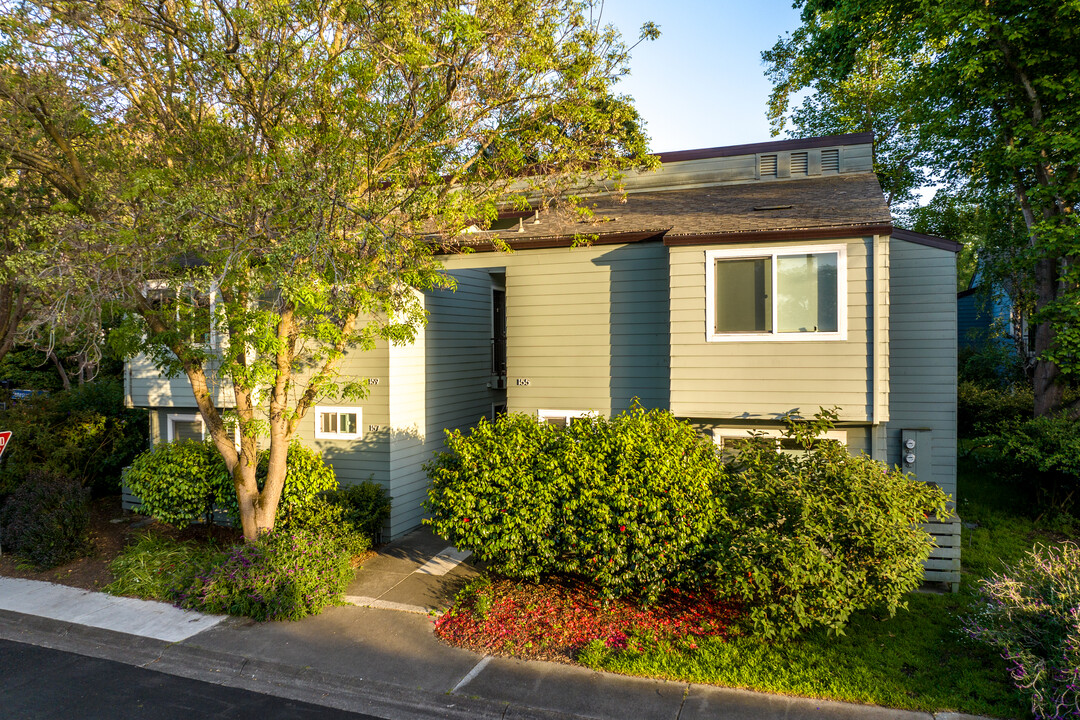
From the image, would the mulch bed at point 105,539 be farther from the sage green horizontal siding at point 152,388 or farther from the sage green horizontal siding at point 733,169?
the sage green horizontal siding at point 733,169

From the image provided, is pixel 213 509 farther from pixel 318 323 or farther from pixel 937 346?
pixel 937 346

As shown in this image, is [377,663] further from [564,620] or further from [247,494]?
[247,494]

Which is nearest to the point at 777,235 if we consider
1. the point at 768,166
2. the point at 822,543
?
the point at 822,543

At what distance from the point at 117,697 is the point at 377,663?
8.60ft

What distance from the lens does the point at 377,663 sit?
6848 millimetres

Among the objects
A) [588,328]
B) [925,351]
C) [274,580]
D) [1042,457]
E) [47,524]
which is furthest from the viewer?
[588,328]

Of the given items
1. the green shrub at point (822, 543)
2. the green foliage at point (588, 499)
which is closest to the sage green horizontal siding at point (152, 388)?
the green foliage at point (588, 499)

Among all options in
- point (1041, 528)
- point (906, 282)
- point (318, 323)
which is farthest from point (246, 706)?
point (1041, 528)

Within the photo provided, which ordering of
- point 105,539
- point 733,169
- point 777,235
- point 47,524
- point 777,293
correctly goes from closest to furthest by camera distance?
point 777,235
point 777,293
point 47,524
point 105,539
point 733,169

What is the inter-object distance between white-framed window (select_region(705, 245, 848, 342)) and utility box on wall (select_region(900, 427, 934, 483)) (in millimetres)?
2864

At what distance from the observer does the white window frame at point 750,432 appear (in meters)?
9.12

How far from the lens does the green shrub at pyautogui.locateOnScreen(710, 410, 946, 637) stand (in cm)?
641

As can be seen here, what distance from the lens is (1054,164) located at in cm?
1184

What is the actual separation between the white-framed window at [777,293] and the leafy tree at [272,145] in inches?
120
